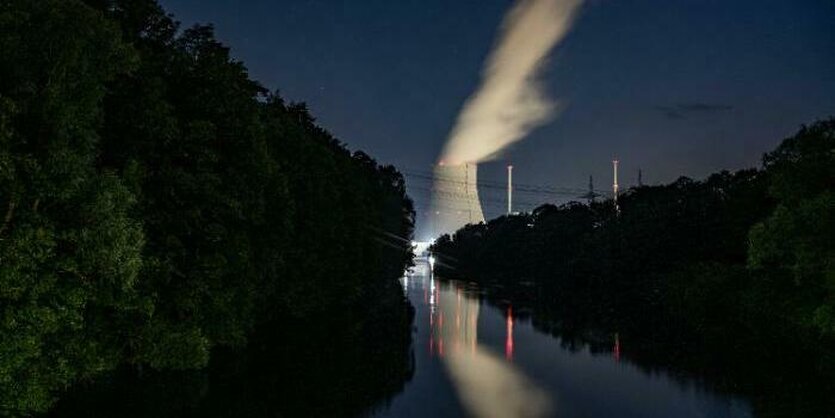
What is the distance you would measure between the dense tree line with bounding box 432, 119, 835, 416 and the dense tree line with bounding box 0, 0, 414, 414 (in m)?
25.0

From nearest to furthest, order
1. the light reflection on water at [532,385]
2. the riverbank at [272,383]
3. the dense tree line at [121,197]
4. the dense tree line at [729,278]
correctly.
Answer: the dense tree line at [121,197], the riverbank at [272,383], the light reflection on water at [532,385], the dense tree line at [729,278]

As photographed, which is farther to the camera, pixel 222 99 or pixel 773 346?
pixel 773 346

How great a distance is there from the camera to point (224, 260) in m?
35.5

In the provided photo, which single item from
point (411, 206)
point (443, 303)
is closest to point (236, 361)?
point (443, 303)

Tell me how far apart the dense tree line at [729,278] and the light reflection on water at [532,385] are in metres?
3.23

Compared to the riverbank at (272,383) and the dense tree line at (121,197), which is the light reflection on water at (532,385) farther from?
the dense tree line at (121,197)

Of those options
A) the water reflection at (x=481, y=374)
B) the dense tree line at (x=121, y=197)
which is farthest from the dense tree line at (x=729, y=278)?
the dense tree line at (x=121, y=197)

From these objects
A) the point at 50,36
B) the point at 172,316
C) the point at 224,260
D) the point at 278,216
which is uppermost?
the point at 50,36

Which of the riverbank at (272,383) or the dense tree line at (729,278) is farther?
the dense tree line at (729,278)

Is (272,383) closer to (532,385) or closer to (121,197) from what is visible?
(532,385)

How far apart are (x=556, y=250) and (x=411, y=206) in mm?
32553

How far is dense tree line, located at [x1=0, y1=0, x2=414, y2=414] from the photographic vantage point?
22203mm

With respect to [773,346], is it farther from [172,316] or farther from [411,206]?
[411,206]

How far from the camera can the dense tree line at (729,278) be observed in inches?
1706
